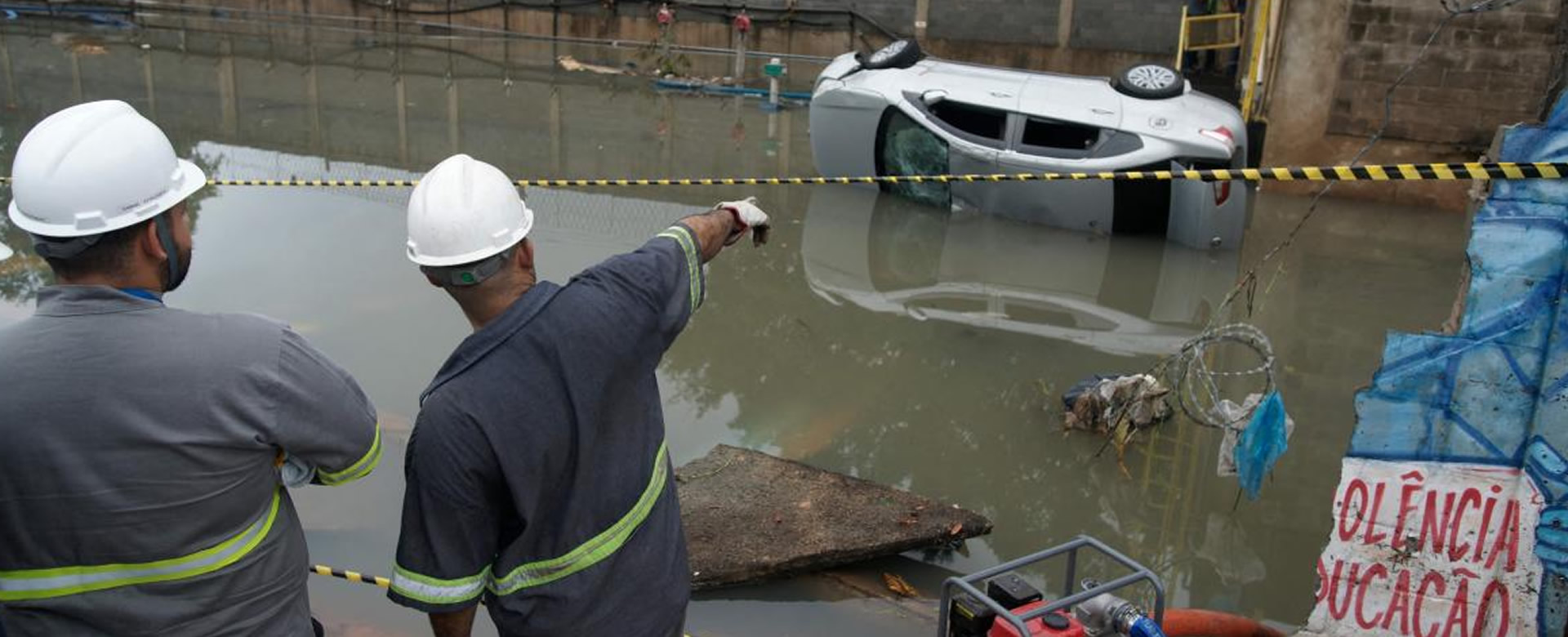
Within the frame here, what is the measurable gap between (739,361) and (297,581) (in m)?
4.92

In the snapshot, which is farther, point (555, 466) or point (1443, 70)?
point (1443, 70)

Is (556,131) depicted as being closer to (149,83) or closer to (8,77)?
(149,83)

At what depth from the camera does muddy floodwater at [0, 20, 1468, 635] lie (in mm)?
→ 5223

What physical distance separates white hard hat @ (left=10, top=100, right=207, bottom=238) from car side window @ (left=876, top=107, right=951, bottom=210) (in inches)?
346

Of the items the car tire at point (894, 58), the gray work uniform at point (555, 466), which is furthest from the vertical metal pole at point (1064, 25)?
the gray work uniform at point (555, 466)

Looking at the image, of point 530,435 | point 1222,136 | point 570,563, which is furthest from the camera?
point 1222,136

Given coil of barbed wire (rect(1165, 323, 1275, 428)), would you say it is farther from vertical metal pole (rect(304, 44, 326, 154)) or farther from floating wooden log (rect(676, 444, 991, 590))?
vertical metal pole (rect(304, 44, 326, 154))

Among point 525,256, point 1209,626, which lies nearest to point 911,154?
point 1209,626

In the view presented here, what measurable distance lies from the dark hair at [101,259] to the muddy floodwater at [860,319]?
8.10 ft

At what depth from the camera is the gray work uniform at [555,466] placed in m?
2.19

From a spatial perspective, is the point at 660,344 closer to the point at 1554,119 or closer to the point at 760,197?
the point at 1554,119

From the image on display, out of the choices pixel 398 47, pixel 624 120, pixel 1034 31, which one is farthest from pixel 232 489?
pixel 398 47

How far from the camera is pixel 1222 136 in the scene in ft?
31.4

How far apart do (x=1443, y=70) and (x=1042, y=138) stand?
491 cm
